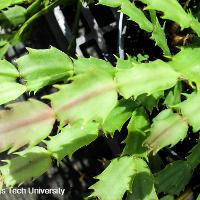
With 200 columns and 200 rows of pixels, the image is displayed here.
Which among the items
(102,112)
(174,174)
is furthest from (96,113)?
(174,174)

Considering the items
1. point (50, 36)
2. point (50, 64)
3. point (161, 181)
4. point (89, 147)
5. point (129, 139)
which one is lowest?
point (89, 147)

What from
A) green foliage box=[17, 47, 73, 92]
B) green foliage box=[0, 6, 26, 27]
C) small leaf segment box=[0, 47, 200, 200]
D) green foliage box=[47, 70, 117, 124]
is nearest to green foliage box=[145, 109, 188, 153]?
small leaf segment box=[0, 47, 200, 200]

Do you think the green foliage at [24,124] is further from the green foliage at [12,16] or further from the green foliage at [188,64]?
the green foliage at [12,16]

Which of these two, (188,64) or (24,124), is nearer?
(24,124)

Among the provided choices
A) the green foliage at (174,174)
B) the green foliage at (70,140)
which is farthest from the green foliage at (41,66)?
the green foliage at (174,174)

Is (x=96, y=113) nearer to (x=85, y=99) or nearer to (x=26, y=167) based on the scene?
(x=85, y=99)

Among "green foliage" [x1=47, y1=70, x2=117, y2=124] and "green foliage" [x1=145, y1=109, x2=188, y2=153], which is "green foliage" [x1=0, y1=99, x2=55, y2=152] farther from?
"green foliage" [x1=145, y1=109, x2=188, y2=153]

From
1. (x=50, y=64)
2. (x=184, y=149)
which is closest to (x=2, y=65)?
(x=50, y=64)

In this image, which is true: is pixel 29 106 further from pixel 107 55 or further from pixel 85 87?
pixel 107 55
